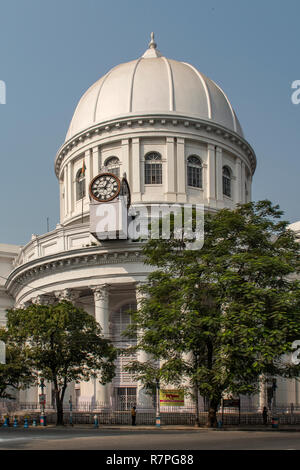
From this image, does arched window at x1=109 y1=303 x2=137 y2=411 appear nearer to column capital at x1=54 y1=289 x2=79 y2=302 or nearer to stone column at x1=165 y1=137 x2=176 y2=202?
column capital at x1=54 y1=289 x2=79 y2=302

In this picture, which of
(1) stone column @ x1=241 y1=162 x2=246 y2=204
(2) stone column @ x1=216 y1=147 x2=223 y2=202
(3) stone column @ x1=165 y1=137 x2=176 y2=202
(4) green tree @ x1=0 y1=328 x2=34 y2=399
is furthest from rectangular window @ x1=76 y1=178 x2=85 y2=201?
(4) green tree @ x1=0 y1=328 x2=34 y2=399

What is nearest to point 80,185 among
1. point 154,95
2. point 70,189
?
point 70,189

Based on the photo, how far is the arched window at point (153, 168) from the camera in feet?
184

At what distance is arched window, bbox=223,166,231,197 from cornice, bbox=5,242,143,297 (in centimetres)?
1618

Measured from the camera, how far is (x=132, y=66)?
2394 inches

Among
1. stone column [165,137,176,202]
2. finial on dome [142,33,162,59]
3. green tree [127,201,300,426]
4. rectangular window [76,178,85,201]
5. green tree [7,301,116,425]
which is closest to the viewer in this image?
green tree [127,201,300,426]

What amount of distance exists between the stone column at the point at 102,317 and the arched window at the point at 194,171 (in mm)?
14620

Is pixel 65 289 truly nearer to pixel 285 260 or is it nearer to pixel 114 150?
pixel 114 150

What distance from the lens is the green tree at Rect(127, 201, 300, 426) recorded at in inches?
1161

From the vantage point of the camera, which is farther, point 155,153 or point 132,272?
point 155,153

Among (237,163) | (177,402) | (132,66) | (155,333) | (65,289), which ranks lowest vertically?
(177,402)

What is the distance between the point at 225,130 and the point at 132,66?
34.7ft

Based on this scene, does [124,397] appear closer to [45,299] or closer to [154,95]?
[45,299]
